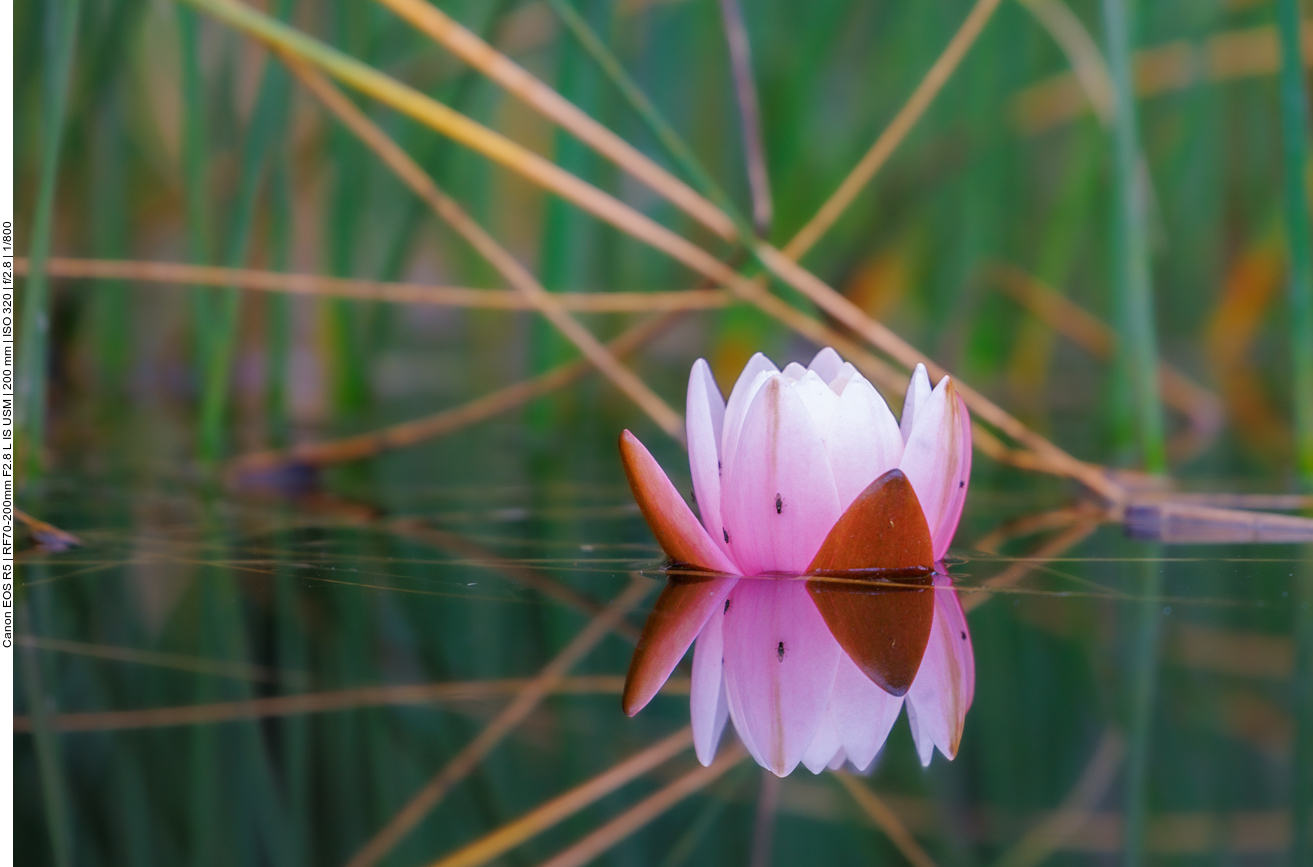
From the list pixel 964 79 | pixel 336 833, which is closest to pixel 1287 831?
pixel 336 833

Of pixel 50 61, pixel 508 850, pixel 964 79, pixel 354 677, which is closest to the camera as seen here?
pixel 508 850

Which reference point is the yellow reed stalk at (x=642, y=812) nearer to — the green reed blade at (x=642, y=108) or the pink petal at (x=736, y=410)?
the pink petal at (x=736, y=410)

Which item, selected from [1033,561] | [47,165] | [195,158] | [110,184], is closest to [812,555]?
[1033,561]

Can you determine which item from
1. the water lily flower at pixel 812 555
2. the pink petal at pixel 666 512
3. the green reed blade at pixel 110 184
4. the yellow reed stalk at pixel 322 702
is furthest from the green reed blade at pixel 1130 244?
the green reed blade at pixel 110 184

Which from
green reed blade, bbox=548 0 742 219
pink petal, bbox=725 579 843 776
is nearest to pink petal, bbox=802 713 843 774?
pink petal, bbox=725 579 843 776

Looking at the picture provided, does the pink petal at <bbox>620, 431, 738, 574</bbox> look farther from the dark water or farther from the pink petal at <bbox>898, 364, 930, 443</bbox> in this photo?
the pink petal at <bbox>898, 364, 930, 443</bbox>

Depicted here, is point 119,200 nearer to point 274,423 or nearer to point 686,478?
point 274,423
